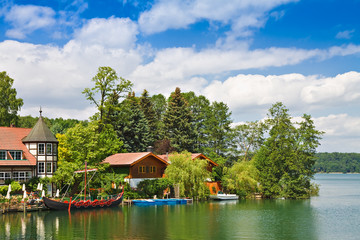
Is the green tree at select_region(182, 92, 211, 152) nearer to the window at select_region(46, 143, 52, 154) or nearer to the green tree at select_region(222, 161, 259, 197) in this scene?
the green tree at select_region(222, 161, 259, 197)

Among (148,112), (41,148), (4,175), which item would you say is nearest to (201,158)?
(148,112)

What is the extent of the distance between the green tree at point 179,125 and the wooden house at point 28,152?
30380 mm

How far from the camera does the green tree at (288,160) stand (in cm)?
6600

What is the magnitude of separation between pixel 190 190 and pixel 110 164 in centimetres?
1234

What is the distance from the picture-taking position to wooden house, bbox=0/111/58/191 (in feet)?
168

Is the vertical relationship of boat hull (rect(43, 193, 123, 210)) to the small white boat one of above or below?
above

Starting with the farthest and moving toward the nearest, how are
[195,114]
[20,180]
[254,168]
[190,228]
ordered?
[195,114] < [254,168] < [20,180] < [190,228]

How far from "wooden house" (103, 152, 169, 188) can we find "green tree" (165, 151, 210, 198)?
2079mm

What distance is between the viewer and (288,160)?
6588cm

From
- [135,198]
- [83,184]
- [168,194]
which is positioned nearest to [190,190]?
[168,194]

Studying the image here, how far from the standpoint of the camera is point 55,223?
37.3 meters

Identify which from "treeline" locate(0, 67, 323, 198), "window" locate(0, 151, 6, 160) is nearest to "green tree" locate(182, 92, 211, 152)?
"treeline" locate(0, 67, 323, 198)

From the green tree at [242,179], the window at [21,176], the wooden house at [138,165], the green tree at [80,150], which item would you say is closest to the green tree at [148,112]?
the green tree at [242,179]

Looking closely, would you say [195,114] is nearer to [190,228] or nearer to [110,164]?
[110,164]
